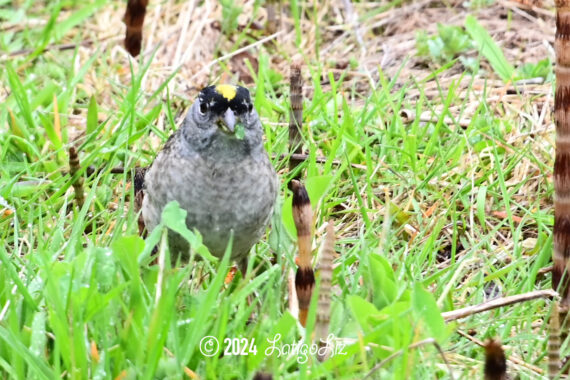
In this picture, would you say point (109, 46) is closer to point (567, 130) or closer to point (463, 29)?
point (463, 29)

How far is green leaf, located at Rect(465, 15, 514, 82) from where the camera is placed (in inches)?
205

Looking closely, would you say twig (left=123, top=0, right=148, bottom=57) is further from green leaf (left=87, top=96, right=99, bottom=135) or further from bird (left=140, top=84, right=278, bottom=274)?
bird (left=140, top=84, right=278, bottom=274)

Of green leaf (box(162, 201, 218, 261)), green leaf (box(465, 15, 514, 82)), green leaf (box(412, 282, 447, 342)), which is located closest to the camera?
green leaf (box(412, 282, 447, 342))

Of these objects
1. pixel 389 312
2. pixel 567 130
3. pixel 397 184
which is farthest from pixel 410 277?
pixel 397 184

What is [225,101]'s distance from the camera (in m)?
3.45

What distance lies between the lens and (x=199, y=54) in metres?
5.78

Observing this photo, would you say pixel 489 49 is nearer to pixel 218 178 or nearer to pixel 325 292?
pixel 218 178

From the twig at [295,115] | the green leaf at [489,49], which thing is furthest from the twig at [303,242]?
the green leaf at [489,49]

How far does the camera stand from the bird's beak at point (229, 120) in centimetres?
343

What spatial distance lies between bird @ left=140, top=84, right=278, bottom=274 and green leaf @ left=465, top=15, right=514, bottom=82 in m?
2.05

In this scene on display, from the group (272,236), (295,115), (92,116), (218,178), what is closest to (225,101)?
(218,178)

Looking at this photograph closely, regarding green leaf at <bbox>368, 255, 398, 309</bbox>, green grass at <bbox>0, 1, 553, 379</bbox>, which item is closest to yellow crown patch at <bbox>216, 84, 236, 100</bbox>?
green grass at <bbox>0, 1, 553, 379</bbox>

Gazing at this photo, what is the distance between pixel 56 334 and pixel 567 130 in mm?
1689

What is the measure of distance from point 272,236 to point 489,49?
7.41 feet
